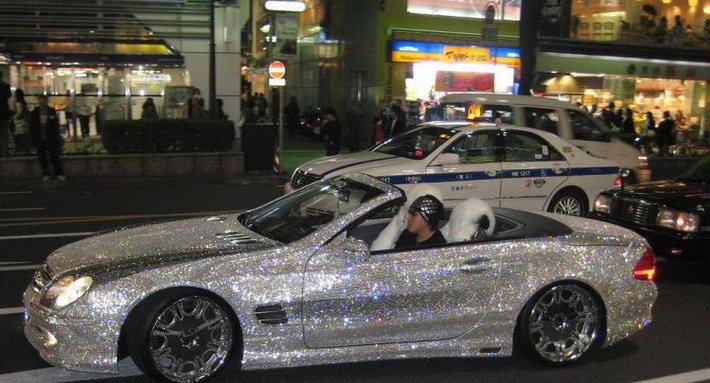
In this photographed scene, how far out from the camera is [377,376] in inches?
199

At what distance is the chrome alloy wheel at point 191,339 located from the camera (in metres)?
4.57

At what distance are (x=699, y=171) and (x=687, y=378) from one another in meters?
4.72

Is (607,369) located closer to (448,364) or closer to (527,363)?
(527,363)

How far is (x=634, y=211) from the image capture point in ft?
27.0

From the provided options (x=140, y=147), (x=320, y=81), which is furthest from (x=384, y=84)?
(x=140, y=147)

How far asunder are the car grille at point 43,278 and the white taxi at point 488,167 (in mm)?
4919

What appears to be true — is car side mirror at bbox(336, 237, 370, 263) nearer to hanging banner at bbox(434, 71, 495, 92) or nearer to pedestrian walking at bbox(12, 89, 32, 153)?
pedestrian walking at bbox(12, 89, 32, 153)

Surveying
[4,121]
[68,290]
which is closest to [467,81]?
[4,121]

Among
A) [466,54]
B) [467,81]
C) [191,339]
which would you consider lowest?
[191,339]

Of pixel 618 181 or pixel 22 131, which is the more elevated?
pixel 22 131

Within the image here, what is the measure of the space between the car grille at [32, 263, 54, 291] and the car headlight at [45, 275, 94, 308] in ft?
0.52

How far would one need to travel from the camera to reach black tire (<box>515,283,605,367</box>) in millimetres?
5254

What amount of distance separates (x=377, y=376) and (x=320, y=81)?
2989 centimetres

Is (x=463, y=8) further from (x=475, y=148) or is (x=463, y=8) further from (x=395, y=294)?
(x=395, y=294)
